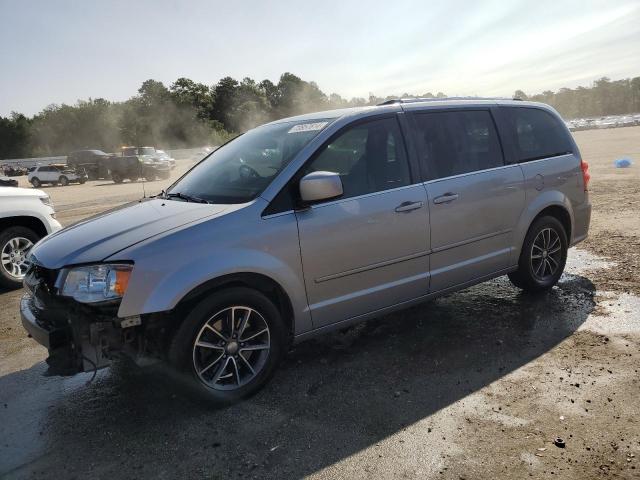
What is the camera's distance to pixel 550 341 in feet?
12.9

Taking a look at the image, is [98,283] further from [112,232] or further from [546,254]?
[546,254]

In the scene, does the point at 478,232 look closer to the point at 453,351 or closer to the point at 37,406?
the point at 453,351

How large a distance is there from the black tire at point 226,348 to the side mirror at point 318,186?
28.5 inches

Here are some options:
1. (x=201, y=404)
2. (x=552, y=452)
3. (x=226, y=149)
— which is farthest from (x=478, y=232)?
(x=201, y=404)

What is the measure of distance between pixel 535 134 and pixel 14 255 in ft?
20.8

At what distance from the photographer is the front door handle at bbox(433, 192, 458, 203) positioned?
12.9 ft

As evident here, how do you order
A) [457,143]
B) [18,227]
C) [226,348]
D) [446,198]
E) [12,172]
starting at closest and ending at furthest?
[226,348]
[446,198]
[457,143]
[18,227]
[12,172]

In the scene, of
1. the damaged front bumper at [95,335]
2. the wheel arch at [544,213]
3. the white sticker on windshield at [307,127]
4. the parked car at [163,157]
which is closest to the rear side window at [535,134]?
the wheel arch at [544,213]

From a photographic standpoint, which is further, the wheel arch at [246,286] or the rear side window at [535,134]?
the rear side window at [535,134]

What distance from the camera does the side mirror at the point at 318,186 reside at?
10.7ft

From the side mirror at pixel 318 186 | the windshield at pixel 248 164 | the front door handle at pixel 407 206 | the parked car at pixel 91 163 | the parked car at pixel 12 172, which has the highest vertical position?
the parked car at pixel 12 172

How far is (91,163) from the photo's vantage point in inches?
1346

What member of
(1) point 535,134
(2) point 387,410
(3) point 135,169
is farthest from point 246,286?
(3) point 135,169

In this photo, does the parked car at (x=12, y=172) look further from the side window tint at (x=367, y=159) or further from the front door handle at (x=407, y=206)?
the front door handle at (x=407, y=206)
